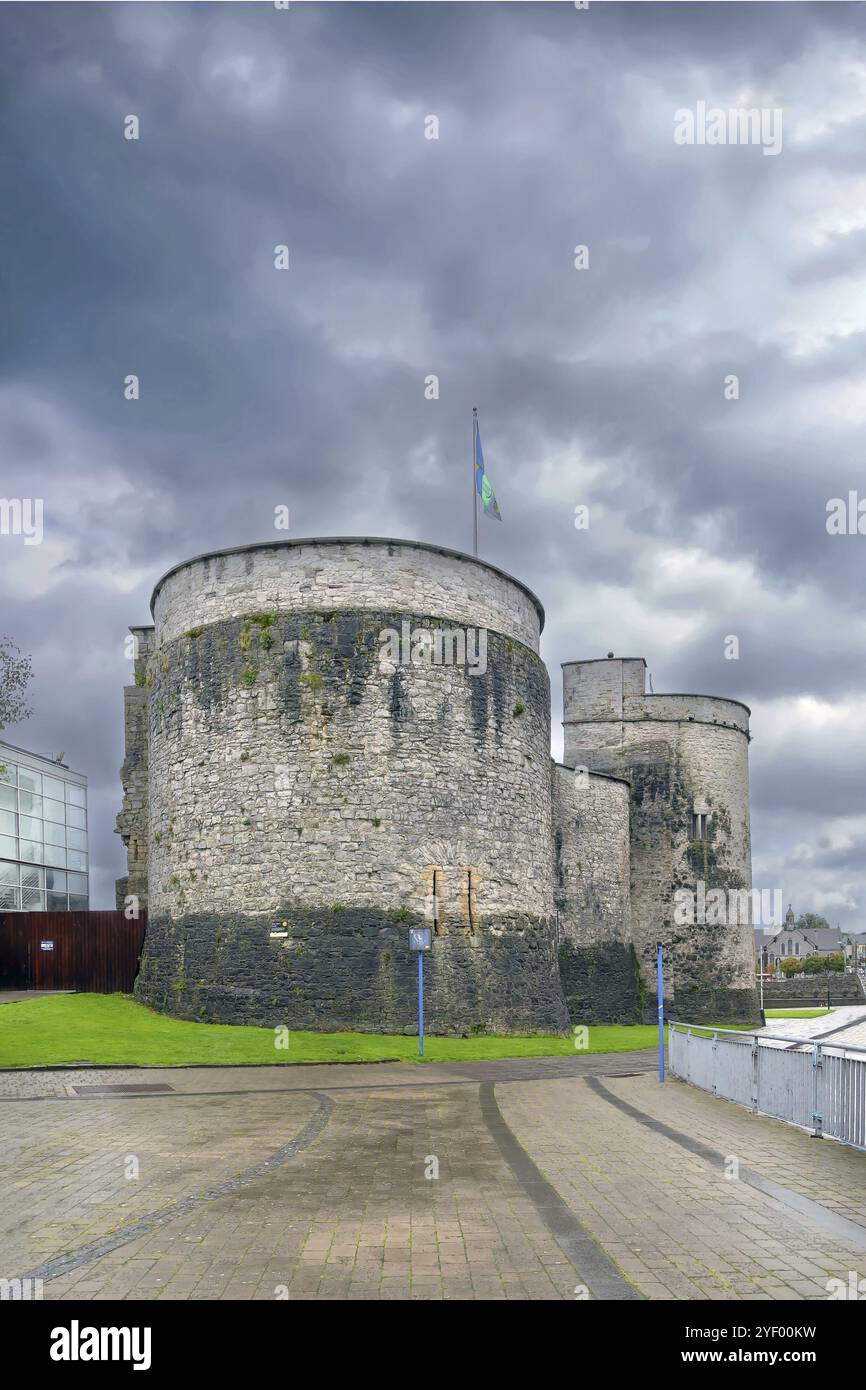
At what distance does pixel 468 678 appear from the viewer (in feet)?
81.4

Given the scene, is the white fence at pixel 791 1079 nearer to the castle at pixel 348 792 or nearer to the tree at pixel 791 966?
the castle at pixel 348 792

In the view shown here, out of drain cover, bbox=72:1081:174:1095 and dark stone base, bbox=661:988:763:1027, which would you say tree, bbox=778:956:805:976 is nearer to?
dark stone base, bbox=661:988:763:1027

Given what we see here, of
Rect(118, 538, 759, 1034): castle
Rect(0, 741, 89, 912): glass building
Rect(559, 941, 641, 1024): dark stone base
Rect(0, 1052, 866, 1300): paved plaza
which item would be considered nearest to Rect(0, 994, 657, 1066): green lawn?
Rect(118, 538, 759, 1034): castle

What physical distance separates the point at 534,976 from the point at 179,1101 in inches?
520

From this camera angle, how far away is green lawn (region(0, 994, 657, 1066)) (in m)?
17.9

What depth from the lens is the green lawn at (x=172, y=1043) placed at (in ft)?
58.7

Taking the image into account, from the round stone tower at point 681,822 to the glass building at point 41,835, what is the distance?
2138cm

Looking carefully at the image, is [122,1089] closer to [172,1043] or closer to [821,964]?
[172,1043]

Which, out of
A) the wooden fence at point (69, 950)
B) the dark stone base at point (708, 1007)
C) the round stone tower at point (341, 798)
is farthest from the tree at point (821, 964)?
the wooden fence at point (69, 950)

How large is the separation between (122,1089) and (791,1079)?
8413 millimetres

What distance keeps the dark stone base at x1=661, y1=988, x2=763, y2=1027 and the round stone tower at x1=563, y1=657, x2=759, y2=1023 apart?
3cm

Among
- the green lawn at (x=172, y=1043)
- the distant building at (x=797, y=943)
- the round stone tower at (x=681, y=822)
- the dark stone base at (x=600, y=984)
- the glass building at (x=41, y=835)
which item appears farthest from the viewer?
the distant building at (x=797, y=943)
